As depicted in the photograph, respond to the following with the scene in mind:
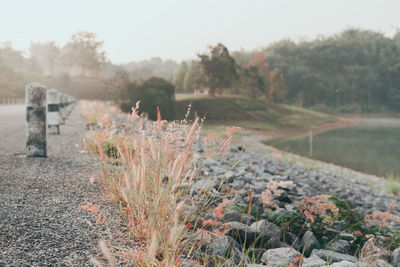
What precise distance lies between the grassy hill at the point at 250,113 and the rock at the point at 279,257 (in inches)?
1111

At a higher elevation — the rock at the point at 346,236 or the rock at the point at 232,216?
the rock at the point at 232,216

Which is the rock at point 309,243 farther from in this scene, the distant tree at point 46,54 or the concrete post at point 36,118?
the distant tree at point 46,54

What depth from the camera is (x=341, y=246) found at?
2883mm

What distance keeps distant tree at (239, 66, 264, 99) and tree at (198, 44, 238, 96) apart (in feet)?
9.73

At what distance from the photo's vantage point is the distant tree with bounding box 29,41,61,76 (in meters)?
81.8

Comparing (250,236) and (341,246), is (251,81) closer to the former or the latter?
(341,246)

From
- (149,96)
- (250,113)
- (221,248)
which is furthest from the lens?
(250,113)

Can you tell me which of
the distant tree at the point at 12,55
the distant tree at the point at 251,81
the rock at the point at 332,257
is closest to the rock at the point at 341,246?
the rock at the point at 332,257

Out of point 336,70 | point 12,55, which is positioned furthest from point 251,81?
point 12,55

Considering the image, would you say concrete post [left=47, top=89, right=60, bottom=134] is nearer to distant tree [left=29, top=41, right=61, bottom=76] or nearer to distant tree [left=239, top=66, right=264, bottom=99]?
distant tree [left=239, top=66, right=264, bottom=99]

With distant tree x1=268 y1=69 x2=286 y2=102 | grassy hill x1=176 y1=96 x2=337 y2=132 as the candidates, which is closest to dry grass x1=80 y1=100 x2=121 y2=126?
grassy hill x1=176 y1=96 x2=337 y2=132

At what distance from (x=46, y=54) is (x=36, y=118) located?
92426 mm

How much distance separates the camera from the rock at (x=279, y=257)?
2.17m

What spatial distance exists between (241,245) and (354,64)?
79.3 metres
